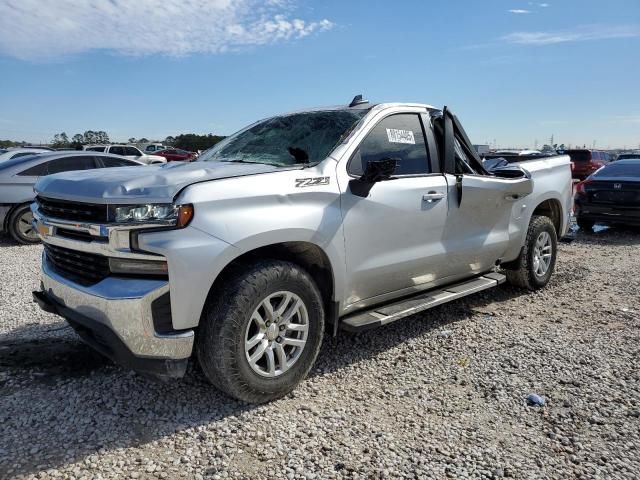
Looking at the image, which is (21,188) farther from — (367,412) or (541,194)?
(541,194)

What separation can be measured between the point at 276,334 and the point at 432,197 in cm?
173

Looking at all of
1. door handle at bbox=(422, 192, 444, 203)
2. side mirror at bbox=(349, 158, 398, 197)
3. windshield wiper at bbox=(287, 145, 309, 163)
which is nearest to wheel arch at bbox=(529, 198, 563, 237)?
door handle at bbox=(422, 192, 444, 203)

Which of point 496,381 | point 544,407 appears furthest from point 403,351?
point 544,407

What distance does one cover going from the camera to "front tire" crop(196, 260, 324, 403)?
2.92m

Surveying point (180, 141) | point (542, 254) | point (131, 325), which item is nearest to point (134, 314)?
point (131, 325)

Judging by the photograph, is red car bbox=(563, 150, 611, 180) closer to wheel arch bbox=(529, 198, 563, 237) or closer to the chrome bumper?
wheel arch bbox=(529, 198, 563, 237)

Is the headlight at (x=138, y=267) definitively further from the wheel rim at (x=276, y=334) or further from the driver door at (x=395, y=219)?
the driver door at (x=395, y=219)

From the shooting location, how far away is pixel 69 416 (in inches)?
121

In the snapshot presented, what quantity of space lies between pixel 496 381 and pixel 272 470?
5.93ft

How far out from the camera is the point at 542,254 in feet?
19.4

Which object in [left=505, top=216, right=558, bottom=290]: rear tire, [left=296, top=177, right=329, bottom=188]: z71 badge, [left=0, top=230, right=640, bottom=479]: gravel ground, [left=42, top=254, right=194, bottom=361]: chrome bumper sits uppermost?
[left=296, top=177, right=329, bottom=188]: z71 badge

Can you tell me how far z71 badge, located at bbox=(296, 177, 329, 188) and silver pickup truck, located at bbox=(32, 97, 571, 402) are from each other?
15mm

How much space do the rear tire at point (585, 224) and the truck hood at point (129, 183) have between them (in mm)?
9363

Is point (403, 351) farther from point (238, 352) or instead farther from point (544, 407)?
point (238, 352)
